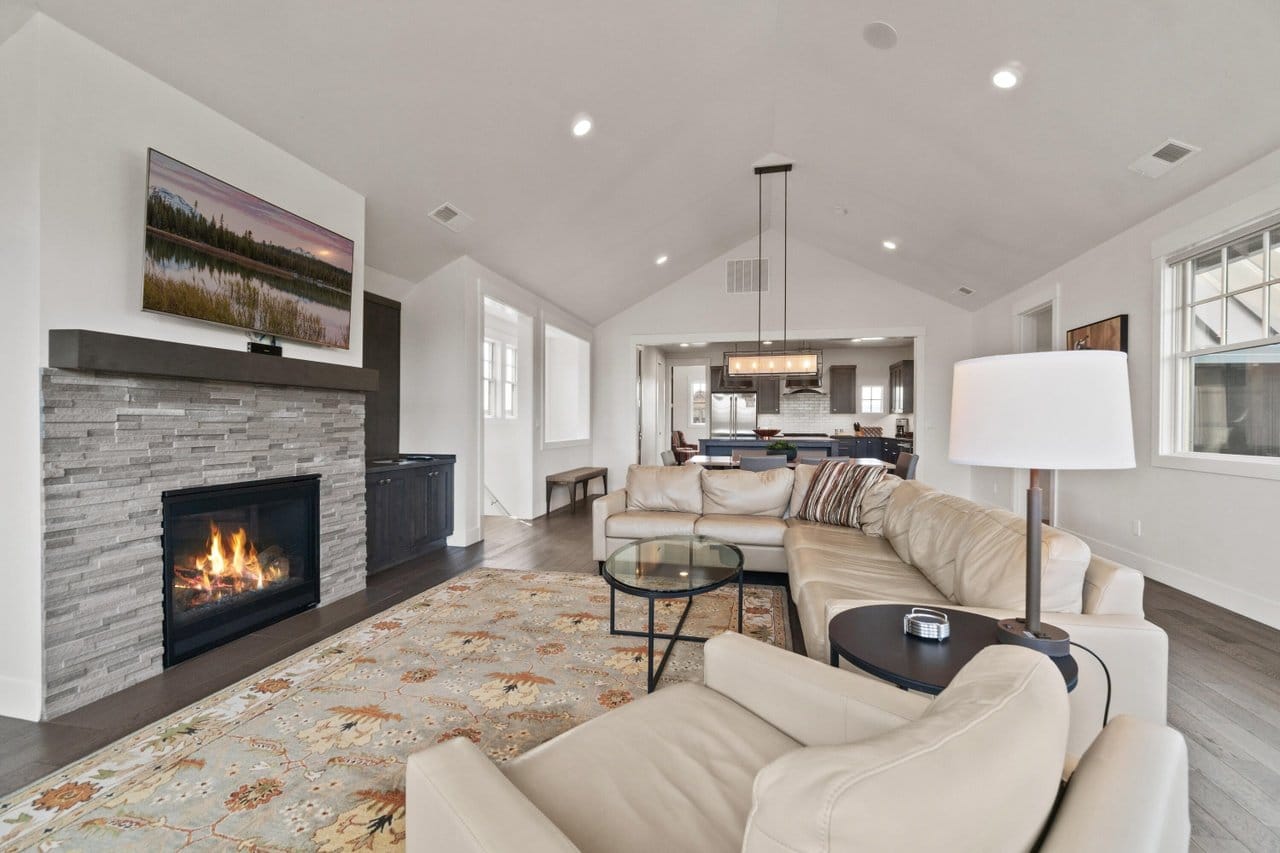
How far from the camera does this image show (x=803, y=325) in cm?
782

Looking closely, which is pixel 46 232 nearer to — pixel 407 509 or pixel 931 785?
pixel 407 509

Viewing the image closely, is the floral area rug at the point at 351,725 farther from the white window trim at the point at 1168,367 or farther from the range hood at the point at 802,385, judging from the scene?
the range hood at the point at 802,385

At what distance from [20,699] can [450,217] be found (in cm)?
357

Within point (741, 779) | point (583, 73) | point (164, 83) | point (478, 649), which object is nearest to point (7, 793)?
point (478, 649)

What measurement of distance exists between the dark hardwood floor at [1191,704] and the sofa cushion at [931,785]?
1493 mm

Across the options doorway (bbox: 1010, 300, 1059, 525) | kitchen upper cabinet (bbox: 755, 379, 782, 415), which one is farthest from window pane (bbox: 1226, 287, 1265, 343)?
kitchen upper cabinet (bbox: 755, 379, 782, 415)

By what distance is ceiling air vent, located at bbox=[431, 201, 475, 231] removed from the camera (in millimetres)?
4227

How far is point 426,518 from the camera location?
4.68m

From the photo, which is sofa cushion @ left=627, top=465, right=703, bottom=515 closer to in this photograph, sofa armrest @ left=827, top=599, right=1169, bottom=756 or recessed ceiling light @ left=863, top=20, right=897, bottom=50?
sofa armrest @ left=827, top=599, right=1169, bottom=756

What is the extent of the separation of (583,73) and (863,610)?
11.1 feet

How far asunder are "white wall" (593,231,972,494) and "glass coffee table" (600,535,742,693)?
5.16 metres

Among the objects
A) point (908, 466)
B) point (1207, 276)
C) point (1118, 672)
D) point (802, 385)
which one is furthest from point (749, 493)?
point (802, 385)

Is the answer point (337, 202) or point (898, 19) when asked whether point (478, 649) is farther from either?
point (898, 19)

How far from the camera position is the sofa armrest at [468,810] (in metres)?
0.78
